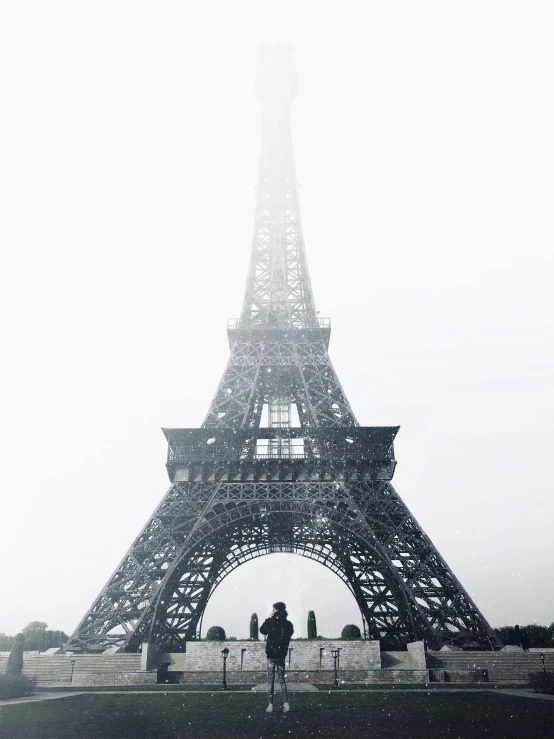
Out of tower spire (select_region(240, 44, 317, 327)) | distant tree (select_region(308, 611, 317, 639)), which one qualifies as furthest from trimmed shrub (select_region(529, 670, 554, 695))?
tower spire (select_region(240, 44, 317, 327))

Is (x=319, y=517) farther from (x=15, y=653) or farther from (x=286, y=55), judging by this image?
(x=286, y=55)

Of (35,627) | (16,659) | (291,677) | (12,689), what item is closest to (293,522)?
(291,677)

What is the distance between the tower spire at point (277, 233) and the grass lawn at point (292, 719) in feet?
112

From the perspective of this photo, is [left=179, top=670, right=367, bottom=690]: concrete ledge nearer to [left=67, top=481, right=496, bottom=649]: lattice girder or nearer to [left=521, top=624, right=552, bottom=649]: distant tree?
[left=67, top=481, right=496, bottom=649]: lattice girder

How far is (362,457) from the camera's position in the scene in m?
36.4

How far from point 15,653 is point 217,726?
20650 mm

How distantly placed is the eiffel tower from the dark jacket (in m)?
21.0

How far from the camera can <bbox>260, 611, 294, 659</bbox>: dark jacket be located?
37.1ft

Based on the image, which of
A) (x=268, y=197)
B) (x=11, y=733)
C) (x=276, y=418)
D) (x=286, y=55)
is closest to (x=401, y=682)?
(x=11, y=733)

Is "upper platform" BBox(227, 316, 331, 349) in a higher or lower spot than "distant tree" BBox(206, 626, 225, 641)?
higher

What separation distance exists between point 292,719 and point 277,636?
1.43m

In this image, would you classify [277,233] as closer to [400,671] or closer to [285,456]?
[285,456]

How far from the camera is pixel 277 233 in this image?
5381cm

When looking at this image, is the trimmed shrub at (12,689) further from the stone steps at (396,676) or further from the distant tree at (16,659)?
the stone steps at (396,676)
